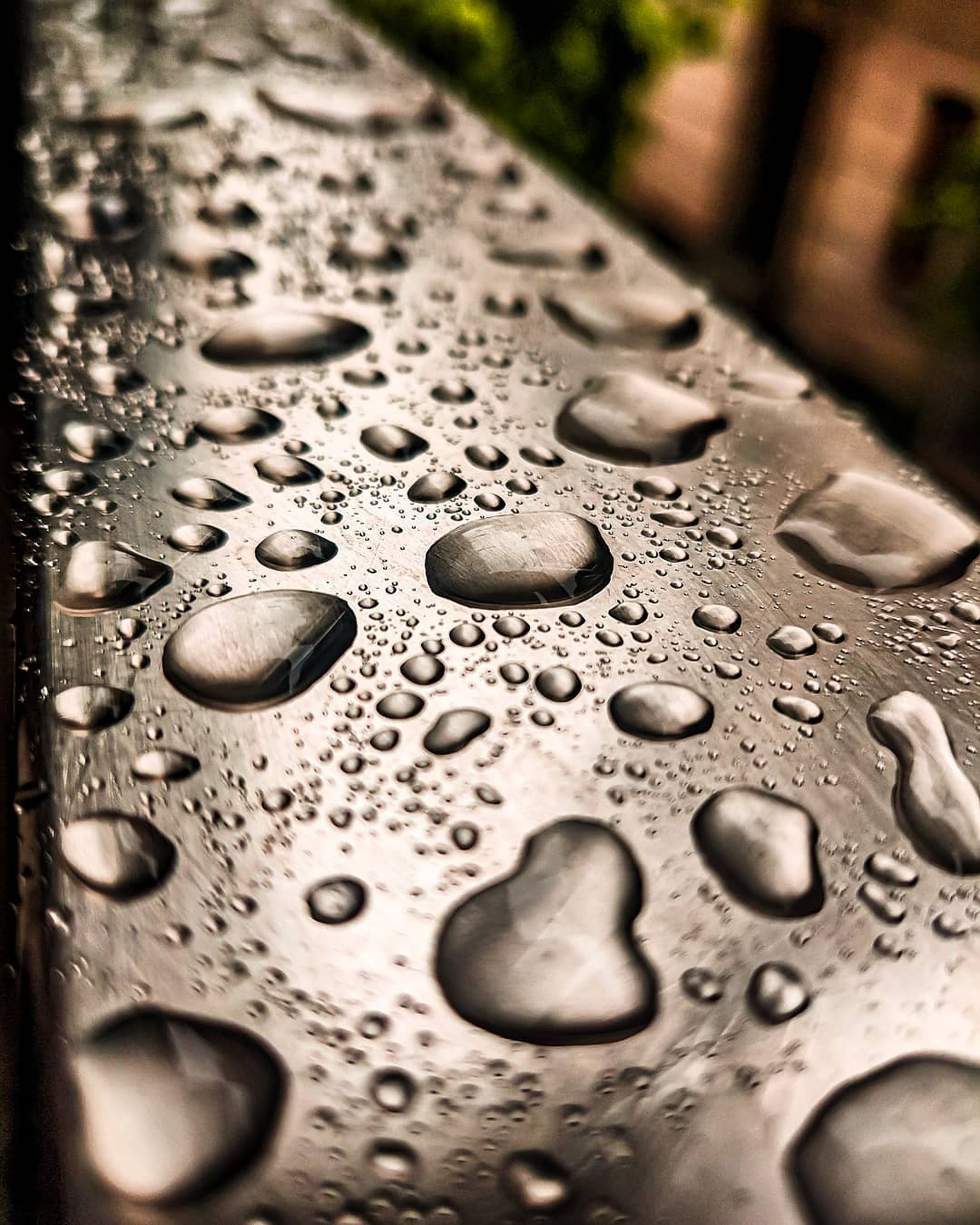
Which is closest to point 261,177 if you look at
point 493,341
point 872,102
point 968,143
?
point 493,341

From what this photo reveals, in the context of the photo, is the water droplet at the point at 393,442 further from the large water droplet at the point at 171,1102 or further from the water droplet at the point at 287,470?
the large water droplet at the point at 171,1102

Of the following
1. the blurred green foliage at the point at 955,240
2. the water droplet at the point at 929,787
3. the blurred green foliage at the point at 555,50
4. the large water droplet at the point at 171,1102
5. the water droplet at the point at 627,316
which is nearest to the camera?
the large water droplet at the point at 171,1102

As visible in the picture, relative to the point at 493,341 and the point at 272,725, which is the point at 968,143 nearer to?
the point at 493,341

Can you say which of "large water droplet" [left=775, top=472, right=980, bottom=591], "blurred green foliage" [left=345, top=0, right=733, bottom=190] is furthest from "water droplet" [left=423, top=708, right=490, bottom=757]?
"blurred green foliage" [left=345, top=0, right=733, bottom=190]

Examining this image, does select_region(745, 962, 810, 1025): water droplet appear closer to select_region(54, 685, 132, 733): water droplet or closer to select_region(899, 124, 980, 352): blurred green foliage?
select_region(54, 685, 132, 733): water droplet

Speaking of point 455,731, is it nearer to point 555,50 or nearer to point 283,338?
point 283,338

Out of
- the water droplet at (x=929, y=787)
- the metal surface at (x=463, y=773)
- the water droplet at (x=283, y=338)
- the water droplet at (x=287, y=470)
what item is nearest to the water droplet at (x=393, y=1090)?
the metal surface at (x=463, y=773)
